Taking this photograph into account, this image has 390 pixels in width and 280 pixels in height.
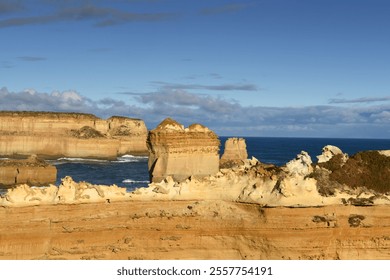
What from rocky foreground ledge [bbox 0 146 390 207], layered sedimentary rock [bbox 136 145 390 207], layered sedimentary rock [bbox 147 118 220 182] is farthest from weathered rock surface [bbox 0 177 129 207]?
layered sedimentary rock [bbox 147 118 220 182]

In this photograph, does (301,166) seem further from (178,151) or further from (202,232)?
(178,151)

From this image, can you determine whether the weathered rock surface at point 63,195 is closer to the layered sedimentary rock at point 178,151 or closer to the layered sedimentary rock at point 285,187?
the layered sedimentary rock at point 285,187

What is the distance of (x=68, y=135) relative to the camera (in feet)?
402

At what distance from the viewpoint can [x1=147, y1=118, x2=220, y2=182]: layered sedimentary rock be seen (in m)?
36.3

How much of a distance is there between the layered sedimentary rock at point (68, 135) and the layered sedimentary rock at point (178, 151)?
259ft

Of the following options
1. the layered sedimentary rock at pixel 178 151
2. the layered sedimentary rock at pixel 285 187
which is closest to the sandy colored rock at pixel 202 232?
the layered sedimentary rock at pixel 285 187

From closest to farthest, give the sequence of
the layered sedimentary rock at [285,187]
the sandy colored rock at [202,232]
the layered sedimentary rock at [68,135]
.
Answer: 1. the sandy colored rock at [202,232]
2. the layered sedimentary rock at [285,187]
3. the layered sedimentary rock at [68,135]

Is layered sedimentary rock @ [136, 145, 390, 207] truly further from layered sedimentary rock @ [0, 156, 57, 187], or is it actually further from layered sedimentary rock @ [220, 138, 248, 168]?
layered sedimentary rock @ [220, 138, 248, 168]

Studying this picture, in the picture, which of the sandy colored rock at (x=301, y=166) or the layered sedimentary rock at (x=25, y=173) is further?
the layered sedimentary rock at (x=25, y=173)

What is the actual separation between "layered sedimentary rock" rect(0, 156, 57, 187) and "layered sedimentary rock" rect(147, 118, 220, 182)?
107 feet

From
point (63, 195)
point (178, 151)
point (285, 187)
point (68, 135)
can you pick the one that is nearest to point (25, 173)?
point (178, 151)

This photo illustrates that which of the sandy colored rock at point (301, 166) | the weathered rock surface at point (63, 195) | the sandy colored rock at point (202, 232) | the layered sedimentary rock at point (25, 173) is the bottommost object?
the layered sedimentary rock at point (25, 173)

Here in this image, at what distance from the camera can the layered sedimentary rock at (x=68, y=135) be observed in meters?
118

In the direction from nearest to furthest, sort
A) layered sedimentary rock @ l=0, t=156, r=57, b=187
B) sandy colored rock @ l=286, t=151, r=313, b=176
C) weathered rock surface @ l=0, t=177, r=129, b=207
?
1. weathered rock surface @ l=0, t=177, r=129, b=207
2. sandy colored rock @ l=286, t=151, r=313, b=176
3. layered sedimentary rock @ l=0, t=156, r=57, b=187
